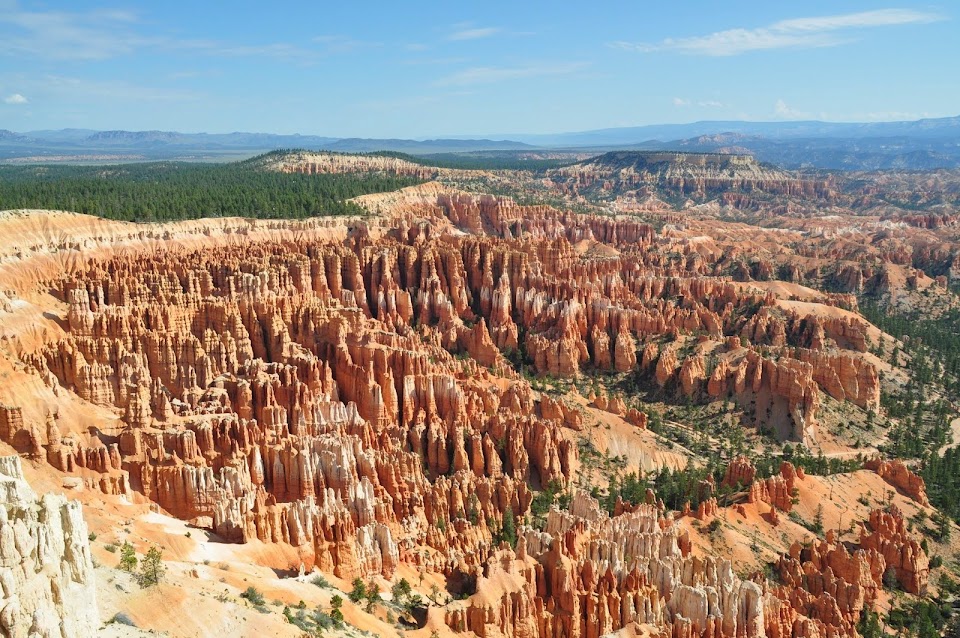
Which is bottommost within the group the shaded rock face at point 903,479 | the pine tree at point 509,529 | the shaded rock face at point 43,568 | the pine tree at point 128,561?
the shaded rock face at point 903,479

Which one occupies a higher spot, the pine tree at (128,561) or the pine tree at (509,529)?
the pine tree at (128,561)

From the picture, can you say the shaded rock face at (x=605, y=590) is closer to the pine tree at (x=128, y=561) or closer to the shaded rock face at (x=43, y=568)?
the pine tree at (x=128, y=561)

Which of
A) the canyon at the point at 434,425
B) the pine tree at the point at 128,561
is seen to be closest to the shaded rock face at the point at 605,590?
the canyon at the point at 434,425

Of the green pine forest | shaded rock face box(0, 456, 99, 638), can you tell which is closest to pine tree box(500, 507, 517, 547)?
shaded rock face box(0, 456, 99, 638)

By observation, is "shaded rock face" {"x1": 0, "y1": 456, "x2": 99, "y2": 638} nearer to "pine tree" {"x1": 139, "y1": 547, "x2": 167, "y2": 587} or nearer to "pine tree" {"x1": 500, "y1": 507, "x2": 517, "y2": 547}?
"pine tree" {"x1": 139, "y1": 547, "x2": 167, "y2": 587}

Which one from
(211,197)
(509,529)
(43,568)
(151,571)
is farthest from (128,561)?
(211,197)

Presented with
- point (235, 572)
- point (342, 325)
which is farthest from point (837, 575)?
point (342, 325)

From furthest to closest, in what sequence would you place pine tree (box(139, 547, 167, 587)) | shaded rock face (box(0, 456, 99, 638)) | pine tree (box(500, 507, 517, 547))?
pine tree (box(500, 507, 517, 547)), pine tree (box(139, 547, 167, 587)), shaded rock face (box(0, 456, 99, 638))

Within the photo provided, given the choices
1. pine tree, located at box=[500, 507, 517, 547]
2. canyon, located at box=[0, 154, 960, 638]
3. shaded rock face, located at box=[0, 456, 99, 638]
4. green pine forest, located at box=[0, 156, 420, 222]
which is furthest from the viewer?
green pine forest, located at box=[0, 156, 420, 222]

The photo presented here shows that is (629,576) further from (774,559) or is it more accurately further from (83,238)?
(83,238)
